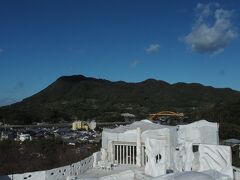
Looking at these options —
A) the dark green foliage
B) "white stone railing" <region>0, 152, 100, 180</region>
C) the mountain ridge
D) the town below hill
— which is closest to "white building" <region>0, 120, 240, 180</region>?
"white stone railing" <region>0, 152, 100, 180</region>

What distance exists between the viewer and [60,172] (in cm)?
1535

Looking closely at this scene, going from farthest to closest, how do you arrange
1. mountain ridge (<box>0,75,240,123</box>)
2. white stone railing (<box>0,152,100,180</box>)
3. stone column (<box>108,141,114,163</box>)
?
mountain ridge (<box>0,75,240,123</box>)
stone column (<box>108,141,114,163</box>)
white stone railing (<box>0,152,100,180</box>)

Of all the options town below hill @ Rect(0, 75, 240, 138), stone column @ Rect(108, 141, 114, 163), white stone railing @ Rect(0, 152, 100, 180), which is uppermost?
town below hill @ Rect(0, 75, 240, 138)

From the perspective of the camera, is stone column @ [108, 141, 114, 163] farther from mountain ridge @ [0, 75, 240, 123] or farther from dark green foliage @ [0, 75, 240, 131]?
mountain ridge @ [0, 75, 240, 123]

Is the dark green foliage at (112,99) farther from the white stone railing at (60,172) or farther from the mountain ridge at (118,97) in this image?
the white stone railing at (60,172)

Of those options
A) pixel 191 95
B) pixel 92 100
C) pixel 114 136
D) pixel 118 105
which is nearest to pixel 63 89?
pixel 92 100

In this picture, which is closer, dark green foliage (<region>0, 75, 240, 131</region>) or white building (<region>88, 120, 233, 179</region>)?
white building (<region>88, 120, 233, 179</region>)

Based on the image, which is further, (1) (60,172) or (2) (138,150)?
(2) (138,150)

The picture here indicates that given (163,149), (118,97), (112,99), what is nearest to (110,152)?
(163,149)

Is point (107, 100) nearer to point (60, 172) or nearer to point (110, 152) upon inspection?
point (110, 152)

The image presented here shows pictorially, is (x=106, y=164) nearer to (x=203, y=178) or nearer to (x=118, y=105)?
(x=203, y=178)

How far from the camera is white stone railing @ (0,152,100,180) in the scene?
13570 mm

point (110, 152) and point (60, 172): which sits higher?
point (110, 152)

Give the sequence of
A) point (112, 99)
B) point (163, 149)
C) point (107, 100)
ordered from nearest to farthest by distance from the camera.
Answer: point (163, 149)
point (107, 100)
point (112, 99)
